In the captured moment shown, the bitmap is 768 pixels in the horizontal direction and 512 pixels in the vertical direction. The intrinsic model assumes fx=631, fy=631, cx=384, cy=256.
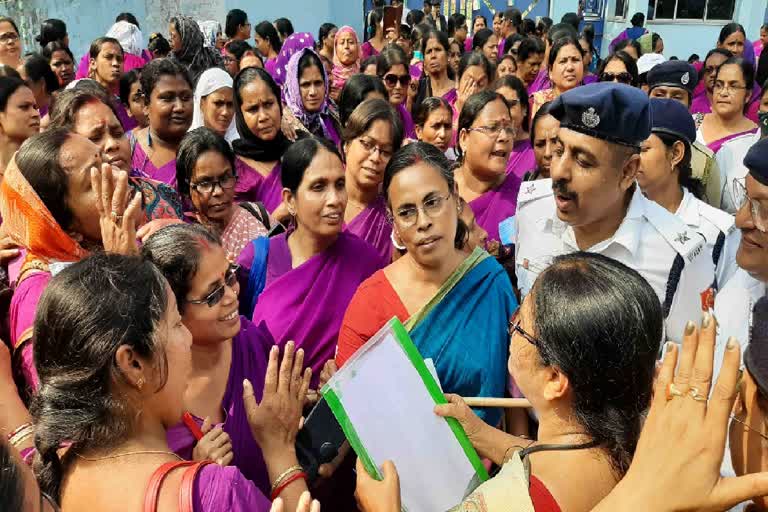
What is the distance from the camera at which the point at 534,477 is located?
1.21 meters

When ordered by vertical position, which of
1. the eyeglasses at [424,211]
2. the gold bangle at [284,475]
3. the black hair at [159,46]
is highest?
the black hair at [159,46]

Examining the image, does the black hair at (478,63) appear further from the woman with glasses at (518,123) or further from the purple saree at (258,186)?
the purple saree at (258,186)

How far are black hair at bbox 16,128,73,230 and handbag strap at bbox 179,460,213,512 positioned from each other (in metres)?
1.29

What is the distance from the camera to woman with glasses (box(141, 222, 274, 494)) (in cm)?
181

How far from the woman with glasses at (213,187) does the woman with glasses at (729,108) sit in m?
3.19

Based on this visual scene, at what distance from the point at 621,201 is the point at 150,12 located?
396 inches

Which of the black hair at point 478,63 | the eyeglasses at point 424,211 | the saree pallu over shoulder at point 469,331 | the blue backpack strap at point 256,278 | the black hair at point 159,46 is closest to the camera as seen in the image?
the saree pallu over shoulder at point 469,331

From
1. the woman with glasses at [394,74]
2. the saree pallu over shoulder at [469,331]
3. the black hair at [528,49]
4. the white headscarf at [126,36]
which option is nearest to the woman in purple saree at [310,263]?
the saree pallu over shoulder at [469,331]

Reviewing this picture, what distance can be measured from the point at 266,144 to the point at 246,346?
81.5 inches

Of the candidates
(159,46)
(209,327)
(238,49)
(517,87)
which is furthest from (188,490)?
(159,46)

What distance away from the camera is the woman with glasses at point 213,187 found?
298 cm

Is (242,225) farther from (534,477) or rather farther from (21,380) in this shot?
(534,477)

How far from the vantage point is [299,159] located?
2654mm

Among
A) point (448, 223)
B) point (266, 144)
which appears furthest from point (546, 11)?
point (448, 223)
